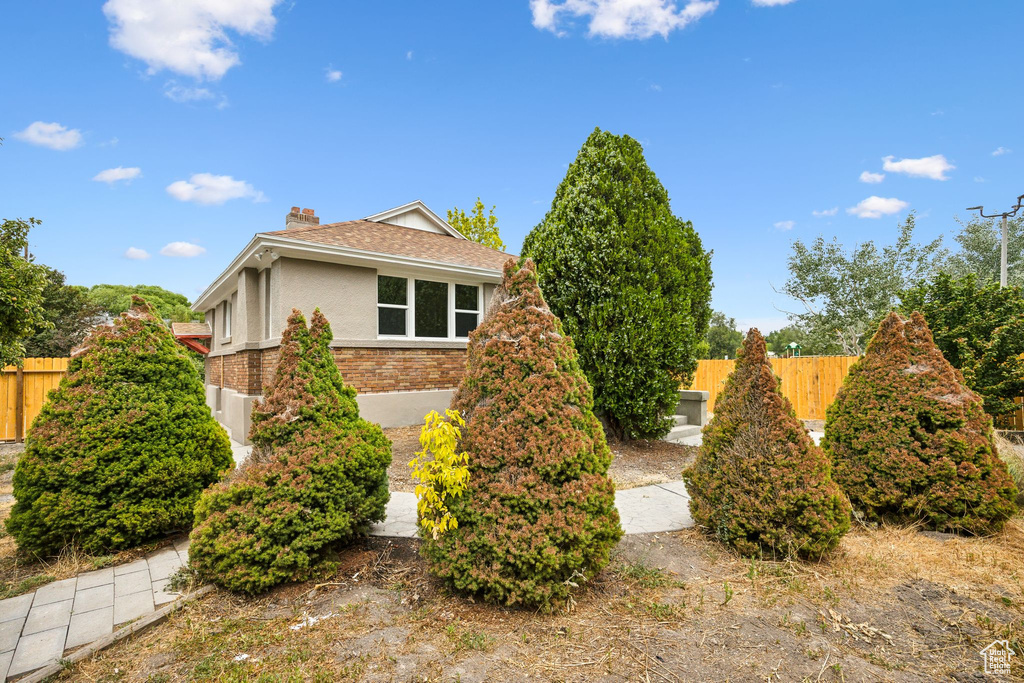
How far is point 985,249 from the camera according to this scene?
20703 mm

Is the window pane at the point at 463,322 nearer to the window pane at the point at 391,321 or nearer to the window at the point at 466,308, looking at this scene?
the window at the point at 466,308

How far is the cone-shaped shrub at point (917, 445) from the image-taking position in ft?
13.4

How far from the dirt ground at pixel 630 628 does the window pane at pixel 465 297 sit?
8.28 m

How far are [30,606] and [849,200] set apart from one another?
17.8m

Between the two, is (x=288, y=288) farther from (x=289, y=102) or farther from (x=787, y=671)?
(x=787, y=671)

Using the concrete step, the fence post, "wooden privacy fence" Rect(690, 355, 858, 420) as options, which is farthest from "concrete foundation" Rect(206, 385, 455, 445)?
"wooden privacy fence" Rect(690, 355, 858, 420)

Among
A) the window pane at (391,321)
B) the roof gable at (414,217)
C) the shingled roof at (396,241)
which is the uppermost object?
the roof gable at (414,217)

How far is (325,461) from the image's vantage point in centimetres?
324

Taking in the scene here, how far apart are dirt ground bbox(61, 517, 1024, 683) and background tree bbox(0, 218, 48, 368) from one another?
683 centimetres

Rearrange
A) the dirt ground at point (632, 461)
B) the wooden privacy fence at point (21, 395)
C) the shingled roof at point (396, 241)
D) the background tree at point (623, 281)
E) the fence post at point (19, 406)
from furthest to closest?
the wooden privacy fence at point (21, 395), the fence post at point (19, 406), the shingled roof at point (396, 241), the background tree at point (623, 281), the dirt ground at point (632, 461)

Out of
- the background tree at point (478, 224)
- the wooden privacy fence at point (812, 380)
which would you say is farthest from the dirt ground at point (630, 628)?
the background tree at point (478, 224)

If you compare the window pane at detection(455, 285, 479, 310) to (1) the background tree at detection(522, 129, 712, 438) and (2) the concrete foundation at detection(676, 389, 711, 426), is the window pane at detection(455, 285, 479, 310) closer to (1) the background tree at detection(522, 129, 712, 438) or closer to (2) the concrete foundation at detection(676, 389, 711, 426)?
(1) the background tree at detection(522, 129, 712, 438)

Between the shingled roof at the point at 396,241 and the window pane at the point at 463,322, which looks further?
the window pane at the point at 463,322

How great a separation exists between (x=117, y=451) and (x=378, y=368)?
20.1 feet
